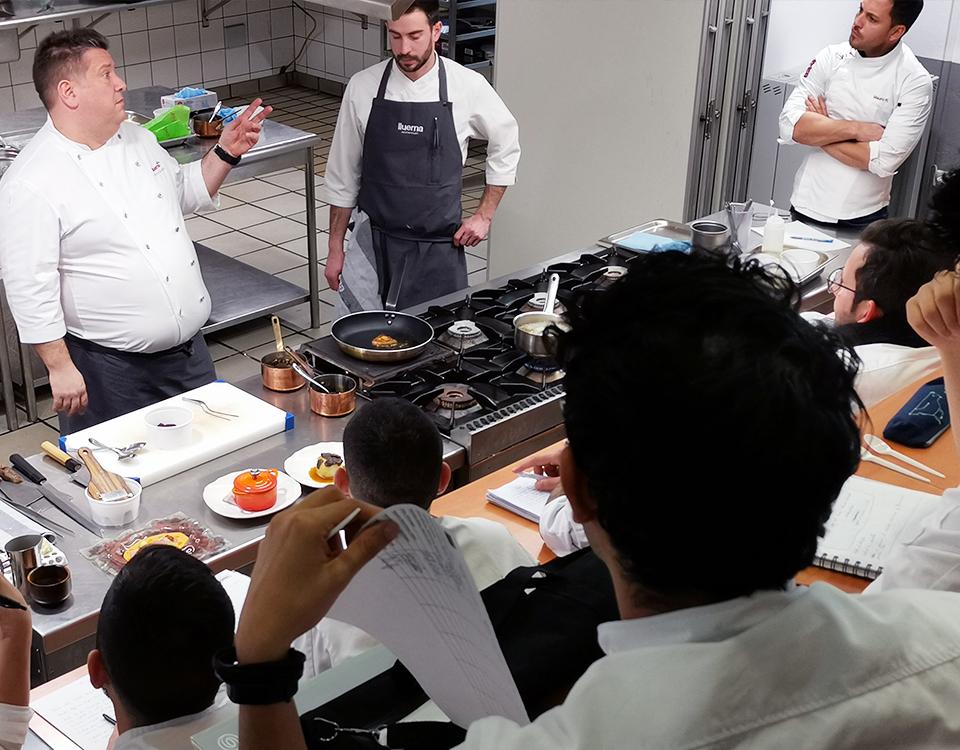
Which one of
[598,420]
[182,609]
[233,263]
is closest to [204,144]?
[233,263]

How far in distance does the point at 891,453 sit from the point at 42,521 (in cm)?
187

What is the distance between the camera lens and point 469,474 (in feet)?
9.01

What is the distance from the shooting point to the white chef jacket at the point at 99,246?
10.0ft

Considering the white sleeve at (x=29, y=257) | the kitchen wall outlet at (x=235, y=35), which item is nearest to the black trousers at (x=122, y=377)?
the white sleeve at (x=29, y=257)

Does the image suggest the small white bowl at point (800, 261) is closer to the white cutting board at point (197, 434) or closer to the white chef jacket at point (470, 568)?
the white cutting board at point (197, 434)

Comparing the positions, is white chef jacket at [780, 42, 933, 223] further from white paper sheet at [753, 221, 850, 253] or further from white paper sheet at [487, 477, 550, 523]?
white paper sheet at [487, 477, 550, 523]

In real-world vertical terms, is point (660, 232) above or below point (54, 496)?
above

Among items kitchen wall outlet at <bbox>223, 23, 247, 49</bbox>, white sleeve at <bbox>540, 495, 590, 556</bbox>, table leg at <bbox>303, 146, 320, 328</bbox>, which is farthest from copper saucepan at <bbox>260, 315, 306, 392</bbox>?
kitchen wall outlet at <bbox>223, 23, 247, 49</bbox>

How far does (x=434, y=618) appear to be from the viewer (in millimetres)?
903

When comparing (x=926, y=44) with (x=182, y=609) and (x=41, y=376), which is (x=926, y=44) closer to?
(x=41, y=376)

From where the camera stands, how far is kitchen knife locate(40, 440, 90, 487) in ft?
8.21

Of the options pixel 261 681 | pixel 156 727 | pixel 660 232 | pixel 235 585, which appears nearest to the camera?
pixel 261 681

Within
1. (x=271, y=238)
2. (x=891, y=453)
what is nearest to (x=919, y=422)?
(x=891, y=453)

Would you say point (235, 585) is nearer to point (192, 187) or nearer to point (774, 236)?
point (192, 187)
